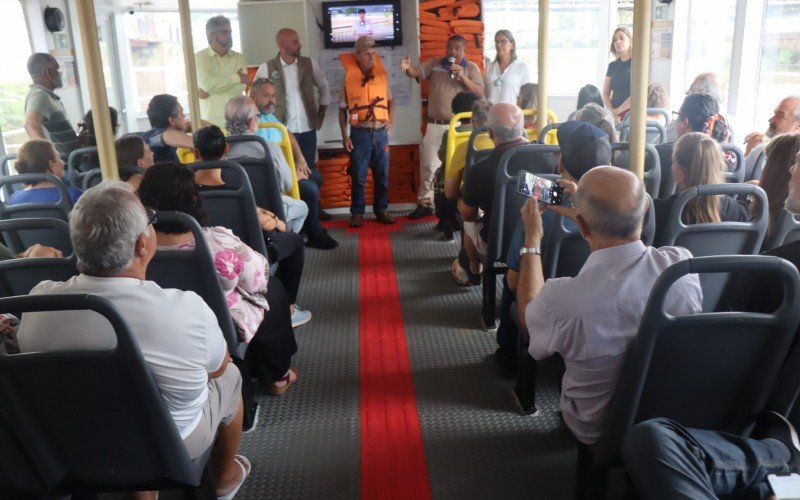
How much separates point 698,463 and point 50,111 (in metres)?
5.13

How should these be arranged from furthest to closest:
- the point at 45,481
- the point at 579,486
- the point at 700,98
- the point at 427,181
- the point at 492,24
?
the point at 492,24 → the point at 427,181 → the point at 700,98 → the point at 579,486 → the point at 45,481

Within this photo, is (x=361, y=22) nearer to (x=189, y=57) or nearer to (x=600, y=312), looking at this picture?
(x=189, y=57)

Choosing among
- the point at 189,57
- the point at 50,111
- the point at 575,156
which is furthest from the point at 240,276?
the point at 50,111

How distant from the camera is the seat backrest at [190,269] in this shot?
2260 mm

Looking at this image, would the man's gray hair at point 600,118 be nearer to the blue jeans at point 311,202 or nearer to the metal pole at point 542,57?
the metal pole at point 542,57

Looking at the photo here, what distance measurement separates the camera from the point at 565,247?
2514 mm

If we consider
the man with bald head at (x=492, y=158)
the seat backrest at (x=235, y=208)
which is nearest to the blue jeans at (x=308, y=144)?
the man with bald head at (x=492, y=158)

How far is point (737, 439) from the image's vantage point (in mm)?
1636

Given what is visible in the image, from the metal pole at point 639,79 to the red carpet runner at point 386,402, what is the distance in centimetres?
143

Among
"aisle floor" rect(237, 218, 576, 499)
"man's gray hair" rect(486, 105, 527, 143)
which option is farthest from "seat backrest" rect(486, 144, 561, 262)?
"aisle floor" rect(237, 218, 576, 499)

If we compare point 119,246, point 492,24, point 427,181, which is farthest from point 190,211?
point 492,24

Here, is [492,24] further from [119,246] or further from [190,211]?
[119,246]

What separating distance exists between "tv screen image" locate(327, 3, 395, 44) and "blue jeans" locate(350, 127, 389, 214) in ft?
3.29

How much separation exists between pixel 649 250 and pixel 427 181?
15.8ft
